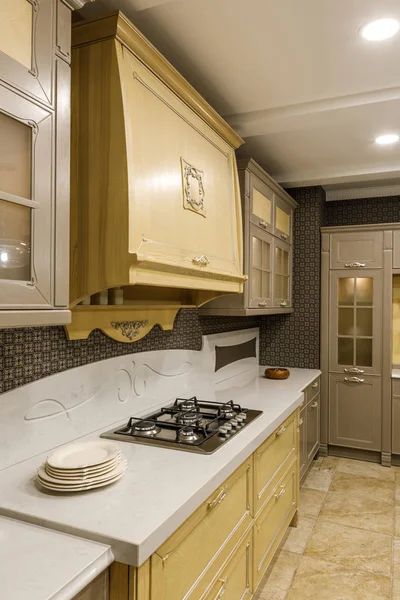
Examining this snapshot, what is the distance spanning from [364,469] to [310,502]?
2.90 feet

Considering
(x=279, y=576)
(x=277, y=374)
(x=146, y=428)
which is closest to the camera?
(x=146, y=428)

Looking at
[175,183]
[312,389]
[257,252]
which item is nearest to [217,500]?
[175,183]

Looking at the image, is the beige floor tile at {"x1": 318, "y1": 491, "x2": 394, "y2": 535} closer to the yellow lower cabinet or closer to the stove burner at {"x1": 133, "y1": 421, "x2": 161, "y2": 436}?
the yellow lower cabinet

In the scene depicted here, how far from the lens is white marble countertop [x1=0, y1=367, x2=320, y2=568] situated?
1.16 metres

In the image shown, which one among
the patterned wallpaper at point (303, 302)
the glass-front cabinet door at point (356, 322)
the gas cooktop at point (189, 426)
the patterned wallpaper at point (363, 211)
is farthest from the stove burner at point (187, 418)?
the patterned wallpaper at point (363, 211)

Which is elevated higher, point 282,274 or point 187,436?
point 282,274

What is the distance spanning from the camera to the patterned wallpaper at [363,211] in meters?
4.29

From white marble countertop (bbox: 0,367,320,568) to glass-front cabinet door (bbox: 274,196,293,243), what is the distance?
6.87 feet

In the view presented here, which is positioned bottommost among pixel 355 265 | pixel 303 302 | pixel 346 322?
pixel 346 322

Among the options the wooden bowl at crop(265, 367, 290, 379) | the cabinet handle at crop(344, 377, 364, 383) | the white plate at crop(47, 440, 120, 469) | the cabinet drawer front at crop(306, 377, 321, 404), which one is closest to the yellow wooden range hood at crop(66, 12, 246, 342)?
the white plate at crop(47, 440, 120, 469)

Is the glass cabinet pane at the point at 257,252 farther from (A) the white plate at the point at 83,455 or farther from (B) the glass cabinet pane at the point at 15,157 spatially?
(B) the glass cabinet pane at the point at 15,157

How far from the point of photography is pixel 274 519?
2.37m

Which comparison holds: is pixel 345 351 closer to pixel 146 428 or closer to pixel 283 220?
pixel 283 220

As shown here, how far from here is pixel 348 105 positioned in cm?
249
